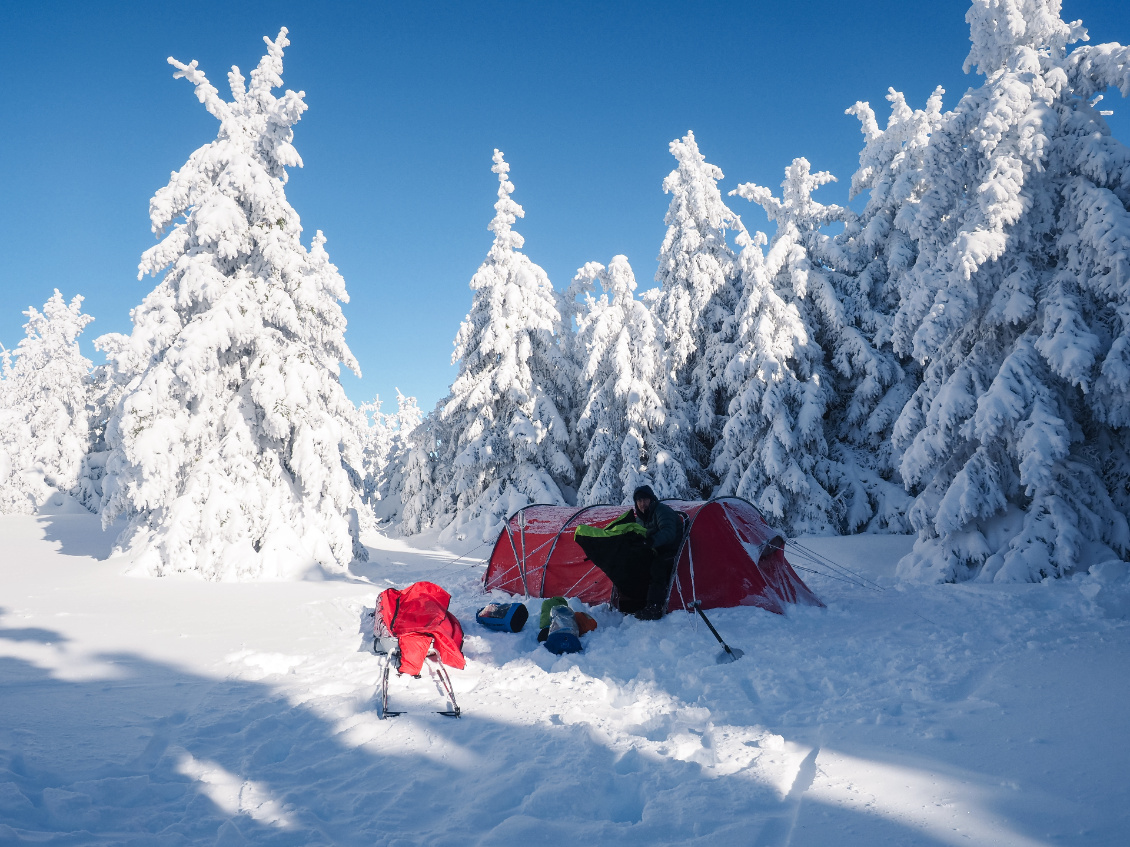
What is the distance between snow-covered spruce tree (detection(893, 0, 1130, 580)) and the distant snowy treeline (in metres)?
0.04

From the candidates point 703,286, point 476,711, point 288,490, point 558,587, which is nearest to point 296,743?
point 476,711

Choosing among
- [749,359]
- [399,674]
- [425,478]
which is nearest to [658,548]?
[399,674]

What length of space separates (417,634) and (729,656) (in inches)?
122

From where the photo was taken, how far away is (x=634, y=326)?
18500 mm

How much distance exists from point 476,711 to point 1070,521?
900 cm

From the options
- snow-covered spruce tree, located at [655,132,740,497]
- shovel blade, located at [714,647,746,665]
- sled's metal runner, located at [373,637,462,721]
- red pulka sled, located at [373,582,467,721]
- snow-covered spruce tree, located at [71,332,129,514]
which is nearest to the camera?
sled's metal runner, located at [373,637,462,721]

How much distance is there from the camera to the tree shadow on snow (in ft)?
10.1

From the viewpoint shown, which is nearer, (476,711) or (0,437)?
(476,711)

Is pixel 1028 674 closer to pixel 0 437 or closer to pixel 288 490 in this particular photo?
pixel 288 490

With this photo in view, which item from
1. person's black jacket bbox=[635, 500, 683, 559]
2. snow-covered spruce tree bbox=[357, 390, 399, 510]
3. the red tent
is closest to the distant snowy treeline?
the red tent

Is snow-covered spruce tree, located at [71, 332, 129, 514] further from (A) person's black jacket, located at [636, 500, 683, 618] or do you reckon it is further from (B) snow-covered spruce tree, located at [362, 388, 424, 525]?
(A) person's black jacket, located at [636, 500, 683, 618]

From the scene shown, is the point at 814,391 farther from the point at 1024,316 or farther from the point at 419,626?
the point at 419,626

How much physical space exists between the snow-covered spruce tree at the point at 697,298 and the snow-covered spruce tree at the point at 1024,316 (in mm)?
8095

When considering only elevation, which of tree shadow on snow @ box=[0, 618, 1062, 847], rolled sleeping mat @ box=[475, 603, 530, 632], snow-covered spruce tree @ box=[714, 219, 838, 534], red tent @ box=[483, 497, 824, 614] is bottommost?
tree shadow on snow @ box=[0, 618, 1062, 847]
